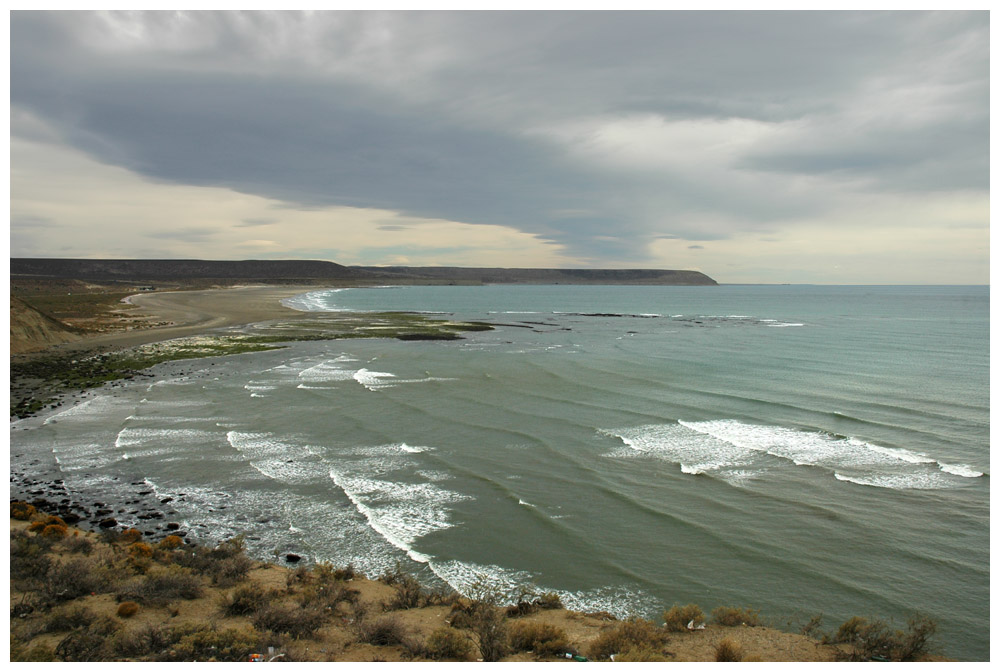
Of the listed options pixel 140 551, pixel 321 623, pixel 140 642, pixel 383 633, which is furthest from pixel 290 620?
pixel 140 551

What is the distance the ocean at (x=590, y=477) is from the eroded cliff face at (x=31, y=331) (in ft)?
46.6

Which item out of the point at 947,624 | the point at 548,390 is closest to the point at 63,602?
the point at 947,624

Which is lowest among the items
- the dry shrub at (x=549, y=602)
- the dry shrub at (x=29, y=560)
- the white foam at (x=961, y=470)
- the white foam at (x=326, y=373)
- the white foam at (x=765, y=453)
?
the dry shrub at (x=549, y=602)

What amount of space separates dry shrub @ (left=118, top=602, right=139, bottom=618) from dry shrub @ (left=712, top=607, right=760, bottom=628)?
8.44 m

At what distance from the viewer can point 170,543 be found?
10.9m

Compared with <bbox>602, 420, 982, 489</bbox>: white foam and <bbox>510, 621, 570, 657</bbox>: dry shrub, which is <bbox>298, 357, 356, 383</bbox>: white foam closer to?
<bbox>602, 420, 982, 489</bbox>: white foam

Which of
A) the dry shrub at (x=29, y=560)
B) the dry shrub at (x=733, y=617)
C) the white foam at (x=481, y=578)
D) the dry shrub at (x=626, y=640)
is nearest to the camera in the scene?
the dry shrub at (x=626, y=640)

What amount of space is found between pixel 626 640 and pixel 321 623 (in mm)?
4112

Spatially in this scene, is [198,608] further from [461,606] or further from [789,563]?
[789,563]

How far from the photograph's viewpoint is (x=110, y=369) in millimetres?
30891

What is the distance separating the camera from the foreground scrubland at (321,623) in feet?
24.0

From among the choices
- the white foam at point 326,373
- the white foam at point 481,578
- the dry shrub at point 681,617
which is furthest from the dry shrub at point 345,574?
the white foam at point 326,373

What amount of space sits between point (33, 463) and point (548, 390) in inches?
749

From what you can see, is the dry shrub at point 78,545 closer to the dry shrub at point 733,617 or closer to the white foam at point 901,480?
the dry shrub at point 733,617
